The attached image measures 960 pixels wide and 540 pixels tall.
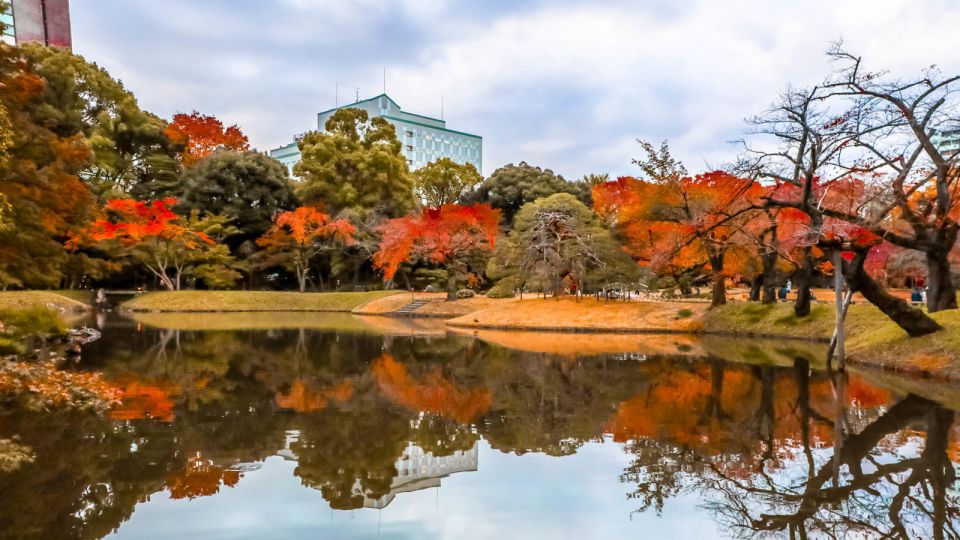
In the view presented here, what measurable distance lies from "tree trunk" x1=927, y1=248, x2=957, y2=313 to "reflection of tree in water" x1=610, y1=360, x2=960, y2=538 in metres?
6.30

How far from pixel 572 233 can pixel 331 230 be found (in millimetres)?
16913

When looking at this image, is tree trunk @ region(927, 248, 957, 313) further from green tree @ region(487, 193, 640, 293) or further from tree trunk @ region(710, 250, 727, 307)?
green tree @ region(487, 193, 640, 293)

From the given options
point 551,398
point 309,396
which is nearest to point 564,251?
point 551,398

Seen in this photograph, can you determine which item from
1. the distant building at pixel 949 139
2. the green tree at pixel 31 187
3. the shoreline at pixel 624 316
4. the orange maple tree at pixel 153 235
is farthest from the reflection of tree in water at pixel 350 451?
the orange maple tree at pixel 153 235

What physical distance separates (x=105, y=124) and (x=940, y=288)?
42947 millimetres

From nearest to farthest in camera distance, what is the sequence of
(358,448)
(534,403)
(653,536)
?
1. (653,536)
2. (358,448)
3. (534,403)

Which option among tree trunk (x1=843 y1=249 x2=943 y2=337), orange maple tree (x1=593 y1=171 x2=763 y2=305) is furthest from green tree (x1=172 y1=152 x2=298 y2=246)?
tree trunk (x1=843 y1=249 x2=943 y2=337)

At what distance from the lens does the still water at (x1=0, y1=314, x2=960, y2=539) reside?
491 centimetres

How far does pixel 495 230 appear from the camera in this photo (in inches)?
1388

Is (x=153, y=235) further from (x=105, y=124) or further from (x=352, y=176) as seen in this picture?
(x=352, y=176)

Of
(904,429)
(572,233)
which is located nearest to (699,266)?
(572,233)

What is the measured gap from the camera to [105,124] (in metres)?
39.0

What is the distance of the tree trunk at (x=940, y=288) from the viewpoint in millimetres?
14672

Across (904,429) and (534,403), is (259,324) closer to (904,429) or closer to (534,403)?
(534,403)
